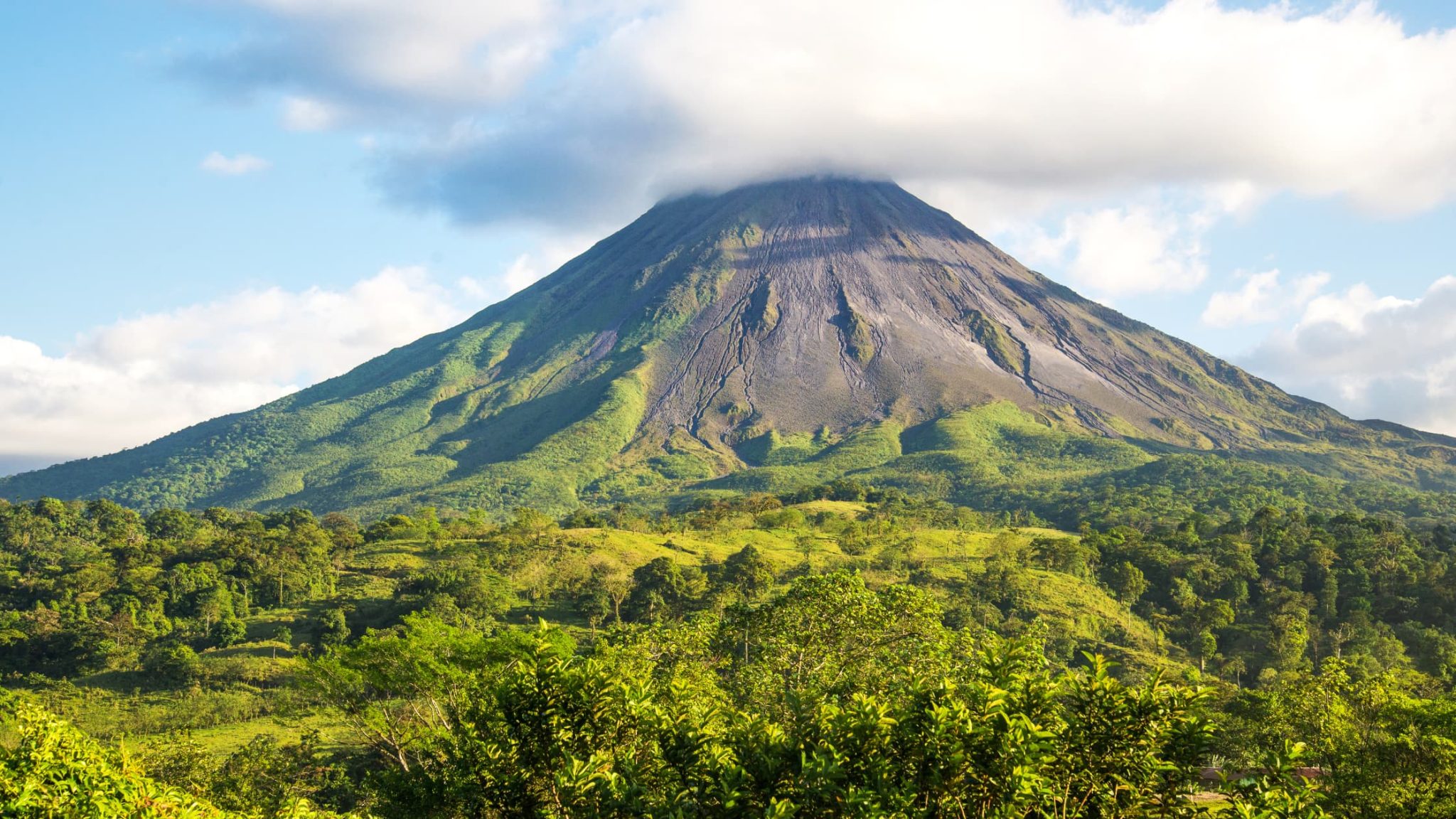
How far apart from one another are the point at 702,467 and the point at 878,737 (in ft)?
457

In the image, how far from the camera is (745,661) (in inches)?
1092

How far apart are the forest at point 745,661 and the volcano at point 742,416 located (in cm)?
4541

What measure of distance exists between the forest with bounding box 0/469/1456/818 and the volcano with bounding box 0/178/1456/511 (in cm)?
4541

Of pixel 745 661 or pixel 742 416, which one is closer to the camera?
pixel 745 661

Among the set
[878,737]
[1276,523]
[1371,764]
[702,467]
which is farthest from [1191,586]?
[702,467]

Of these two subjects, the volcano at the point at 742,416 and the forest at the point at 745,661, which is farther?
the volcano at the point at 742,416

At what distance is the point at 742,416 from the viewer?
169000 mm

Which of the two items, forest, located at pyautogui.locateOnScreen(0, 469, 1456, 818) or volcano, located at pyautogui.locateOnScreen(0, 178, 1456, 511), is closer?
forest, located at pyautogui.locateOnScreen(0, 469, 1456, 818)

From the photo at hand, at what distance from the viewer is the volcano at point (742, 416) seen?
485 ft

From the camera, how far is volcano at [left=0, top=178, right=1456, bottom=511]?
148 metres

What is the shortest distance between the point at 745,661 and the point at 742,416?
5568 inches

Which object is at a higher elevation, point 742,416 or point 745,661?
point 742,416

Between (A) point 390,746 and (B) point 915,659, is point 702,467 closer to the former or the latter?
(A) point 390,746

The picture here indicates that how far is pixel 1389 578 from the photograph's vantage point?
62.8m
